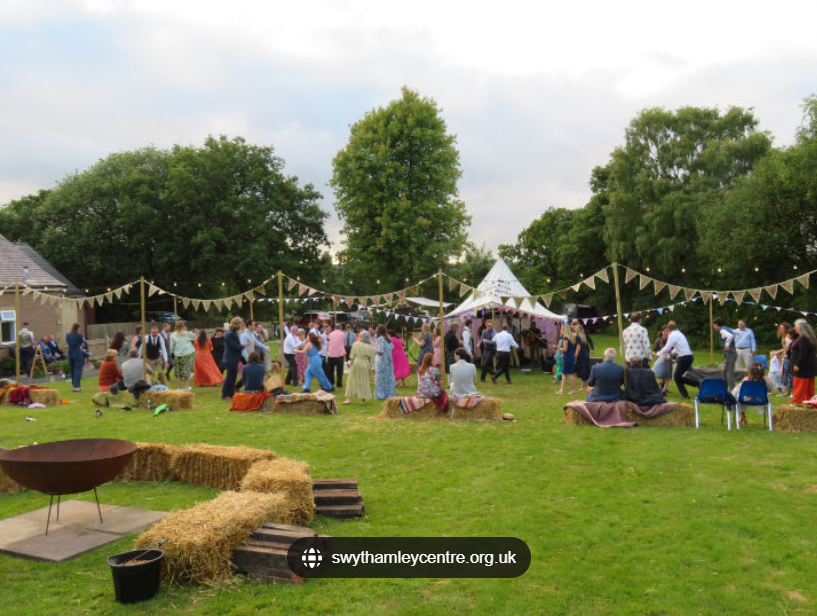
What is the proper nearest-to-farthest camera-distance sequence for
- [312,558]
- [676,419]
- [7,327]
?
[312,558], [676,419], [7,327]

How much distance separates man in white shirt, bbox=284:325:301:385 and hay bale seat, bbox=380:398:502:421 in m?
→ 5.32

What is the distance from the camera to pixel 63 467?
5.14 m

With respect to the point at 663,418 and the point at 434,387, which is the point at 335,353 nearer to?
the point at 434,387

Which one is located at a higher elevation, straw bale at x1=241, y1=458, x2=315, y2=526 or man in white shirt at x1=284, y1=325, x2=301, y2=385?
man in white shirt at x1=284, y1=325, x2=301, y2=385

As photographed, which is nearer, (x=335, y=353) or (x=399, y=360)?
(x=335, y=353)

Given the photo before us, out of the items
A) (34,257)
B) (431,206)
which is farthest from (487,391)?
(34,257)

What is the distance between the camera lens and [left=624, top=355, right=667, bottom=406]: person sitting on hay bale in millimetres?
10656

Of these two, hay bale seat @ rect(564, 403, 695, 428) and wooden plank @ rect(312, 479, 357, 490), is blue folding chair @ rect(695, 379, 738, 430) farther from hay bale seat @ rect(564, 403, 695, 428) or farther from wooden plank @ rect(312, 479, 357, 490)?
wooden plank @ rect(312, 479, 357, 490)

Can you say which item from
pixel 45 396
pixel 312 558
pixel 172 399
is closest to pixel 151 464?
pixel 312 558

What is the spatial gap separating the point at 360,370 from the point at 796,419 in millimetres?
8241

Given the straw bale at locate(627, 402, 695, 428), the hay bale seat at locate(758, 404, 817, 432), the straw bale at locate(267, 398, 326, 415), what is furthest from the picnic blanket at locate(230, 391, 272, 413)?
the hay bale seat at locate(758, 404, 817, 432)

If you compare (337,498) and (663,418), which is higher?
(663,418)

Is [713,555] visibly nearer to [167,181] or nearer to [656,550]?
[656,550]

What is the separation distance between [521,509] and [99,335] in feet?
98.0
